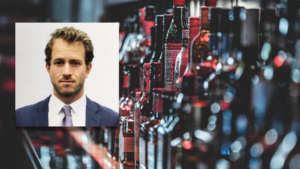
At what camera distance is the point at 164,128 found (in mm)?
1873

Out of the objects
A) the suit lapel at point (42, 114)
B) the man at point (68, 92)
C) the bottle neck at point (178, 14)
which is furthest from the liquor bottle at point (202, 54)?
the suit lapel at point (42, 114)

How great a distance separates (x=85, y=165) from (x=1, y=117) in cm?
60

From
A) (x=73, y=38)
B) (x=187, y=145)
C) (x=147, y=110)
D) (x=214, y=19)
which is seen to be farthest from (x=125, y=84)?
(x=214, y=19)

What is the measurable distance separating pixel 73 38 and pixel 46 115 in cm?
50

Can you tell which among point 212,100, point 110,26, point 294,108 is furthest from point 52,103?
point 294,108

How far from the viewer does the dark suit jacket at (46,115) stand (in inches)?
74.4

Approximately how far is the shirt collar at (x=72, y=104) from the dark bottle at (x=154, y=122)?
0.43 metres

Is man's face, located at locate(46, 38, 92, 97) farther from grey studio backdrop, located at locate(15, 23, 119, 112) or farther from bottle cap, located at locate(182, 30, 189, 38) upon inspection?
bottle cap, located at locate(182, 30, 189, 38)

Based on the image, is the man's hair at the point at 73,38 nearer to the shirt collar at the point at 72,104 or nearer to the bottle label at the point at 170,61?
the shirt collar at the point at 72,104

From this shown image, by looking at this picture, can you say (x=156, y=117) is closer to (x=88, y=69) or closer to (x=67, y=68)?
(x=88, y=69)

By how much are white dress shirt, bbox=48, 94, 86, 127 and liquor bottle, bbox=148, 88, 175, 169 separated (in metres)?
0.43

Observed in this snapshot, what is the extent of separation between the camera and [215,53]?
1.91 m

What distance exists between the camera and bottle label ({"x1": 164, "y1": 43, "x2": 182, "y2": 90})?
6.24ft

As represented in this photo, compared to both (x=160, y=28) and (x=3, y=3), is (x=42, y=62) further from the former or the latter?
(x=160, y=28)
